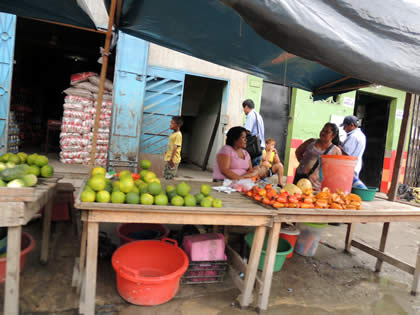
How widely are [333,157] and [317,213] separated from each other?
0.67 meters

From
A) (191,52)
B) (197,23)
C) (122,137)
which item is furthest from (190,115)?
(197,23)

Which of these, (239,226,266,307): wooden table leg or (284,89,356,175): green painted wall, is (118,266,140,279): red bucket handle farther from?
(284,89,356,175): green painted wall

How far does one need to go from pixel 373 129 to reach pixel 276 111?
4587 millimetres

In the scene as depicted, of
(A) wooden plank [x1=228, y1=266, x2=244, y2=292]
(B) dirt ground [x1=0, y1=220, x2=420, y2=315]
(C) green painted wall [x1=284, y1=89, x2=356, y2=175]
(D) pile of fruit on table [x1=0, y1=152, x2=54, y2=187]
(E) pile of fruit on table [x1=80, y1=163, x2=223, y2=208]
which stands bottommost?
(B) dirt ground [x1=0, y1=220, x2=420, y2=315]

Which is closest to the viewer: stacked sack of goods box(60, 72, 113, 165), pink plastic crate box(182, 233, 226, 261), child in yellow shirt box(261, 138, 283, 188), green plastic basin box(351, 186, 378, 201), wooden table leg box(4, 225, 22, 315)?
wooden table leg box(4, 225, 22, 315)

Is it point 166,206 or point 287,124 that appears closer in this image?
point 166,206

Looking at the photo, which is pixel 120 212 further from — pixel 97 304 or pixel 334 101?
pixel 334 101

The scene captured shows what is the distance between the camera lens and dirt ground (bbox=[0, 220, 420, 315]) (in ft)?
7.54

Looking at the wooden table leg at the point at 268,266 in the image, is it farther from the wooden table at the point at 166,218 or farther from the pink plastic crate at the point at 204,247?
the pink plastic crate at the point at 204,247

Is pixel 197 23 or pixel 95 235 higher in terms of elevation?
pixel 197 23

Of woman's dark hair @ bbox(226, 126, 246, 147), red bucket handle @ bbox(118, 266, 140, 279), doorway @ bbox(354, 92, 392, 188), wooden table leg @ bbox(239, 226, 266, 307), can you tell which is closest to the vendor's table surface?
wooden table leg @ bbox(239, 226, 266, 307)

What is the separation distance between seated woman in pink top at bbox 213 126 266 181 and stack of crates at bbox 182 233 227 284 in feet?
3.43

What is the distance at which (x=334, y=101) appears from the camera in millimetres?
8602

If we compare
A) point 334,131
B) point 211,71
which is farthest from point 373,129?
point 334,131
